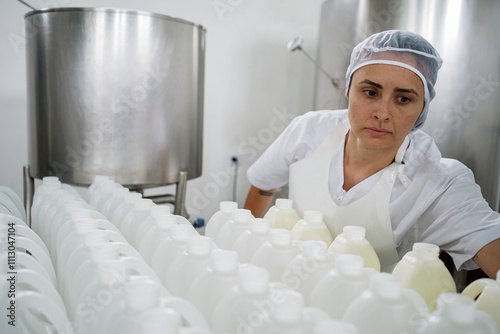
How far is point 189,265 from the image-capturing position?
67 cm

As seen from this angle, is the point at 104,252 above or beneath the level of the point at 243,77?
beneath

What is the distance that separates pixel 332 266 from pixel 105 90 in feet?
3.71

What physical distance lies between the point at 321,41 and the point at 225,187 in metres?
1.15

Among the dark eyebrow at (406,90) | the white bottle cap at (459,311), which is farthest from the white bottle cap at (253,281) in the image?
→ the dark eyebrow at (406,90)

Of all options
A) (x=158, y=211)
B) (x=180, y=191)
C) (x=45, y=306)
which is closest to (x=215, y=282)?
(x=45, y=306)

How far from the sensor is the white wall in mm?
2611

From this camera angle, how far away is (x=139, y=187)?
5.25ft

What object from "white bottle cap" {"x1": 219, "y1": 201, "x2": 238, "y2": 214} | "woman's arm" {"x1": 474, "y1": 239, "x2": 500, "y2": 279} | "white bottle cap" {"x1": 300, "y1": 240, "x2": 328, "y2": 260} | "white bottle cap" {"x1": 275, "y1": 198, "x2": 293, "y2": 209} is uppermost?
"white bottle cap" {"x1": 300, "y1": 240, "x2": 328, "y2": 260}

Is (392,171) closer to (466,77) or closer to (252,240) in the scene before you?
(252,240)

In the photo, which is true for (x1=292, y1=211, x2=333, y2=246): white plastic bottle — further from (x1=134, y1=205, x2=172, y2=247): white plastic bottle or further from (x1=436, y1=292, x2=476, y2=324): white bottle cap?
(x1=436, y1=292, x2=476, y2=324): white bottle cap

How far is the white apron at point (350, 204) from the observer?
1242 millimetres

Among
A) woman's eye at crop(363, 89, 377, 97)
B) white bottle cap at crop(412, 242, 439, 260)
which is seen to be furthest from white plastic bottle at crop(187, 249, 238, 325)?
woman's eye at crop(363, 89, 377, 97)

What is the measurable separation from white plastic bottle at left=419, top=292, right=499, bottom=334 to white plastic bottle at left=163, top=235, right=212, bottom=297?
13.2 inches

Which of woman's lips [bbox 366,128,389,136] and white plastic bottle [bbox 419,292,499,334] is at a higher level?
woman's lips [bbox 366,128,389,136]
